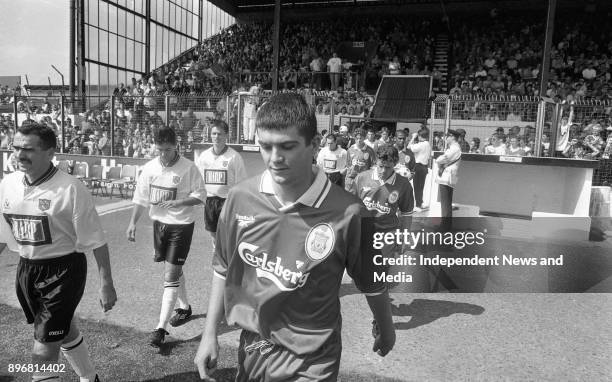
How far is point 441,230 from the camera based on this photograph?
32.1ft

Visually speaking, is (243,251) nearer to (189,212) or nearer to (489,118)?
(189,212)

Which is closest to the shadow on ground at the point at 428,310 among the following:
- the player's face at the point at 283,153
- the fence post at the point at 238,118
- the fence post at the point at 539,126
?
the player's face at the point at 283,153

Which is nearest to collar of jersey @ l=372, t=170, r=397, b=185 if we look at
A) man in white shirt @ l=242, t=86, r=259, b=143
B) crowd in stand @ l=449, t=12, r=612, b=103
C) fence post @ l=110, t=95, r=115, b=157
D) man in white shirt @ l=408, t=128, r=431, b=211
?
man in white shirt @ l=408, t=128, r=431, b=211

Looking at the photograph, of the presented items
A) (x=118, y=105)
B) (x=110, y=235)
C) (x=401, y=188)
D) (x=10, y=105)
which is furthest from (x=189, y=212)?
(x=10, y=105)

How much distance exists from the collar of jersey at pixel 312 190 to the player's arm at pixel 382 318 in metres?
0.52

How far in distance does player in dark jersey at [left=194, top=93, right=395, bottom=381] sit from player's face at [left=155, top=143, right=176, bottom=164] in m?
2.96

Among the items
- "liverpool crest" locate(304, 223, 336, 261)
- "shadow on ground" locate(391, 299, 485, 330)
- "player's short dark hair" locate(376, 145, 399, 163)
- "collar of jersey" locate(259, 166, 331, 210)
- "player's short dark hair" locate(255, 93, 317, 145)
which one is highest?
"player's short dark hair" locate(255, 93, 317, 145)

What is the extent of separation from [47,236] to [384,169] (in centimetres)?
378

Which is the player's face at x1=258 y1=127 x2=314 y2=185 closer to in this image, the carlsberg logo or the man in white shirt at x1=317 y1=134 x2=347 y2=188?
the carlsberg logo

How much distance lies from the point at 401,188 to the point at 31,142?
13.2ft

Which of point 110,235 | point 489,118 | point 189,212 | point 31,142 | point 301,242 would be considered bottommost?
point 110,235

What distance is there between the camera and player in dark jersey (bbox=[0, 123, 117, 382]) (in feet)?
10.8

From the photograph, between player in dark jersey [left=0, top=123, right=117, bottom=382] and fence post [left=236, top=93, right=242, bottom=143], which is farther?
fence post [left=236, top=93, right=242, bottom=143]

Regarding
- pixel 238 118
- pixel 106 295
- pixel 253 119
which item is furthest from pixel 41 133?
pixel 238 118
